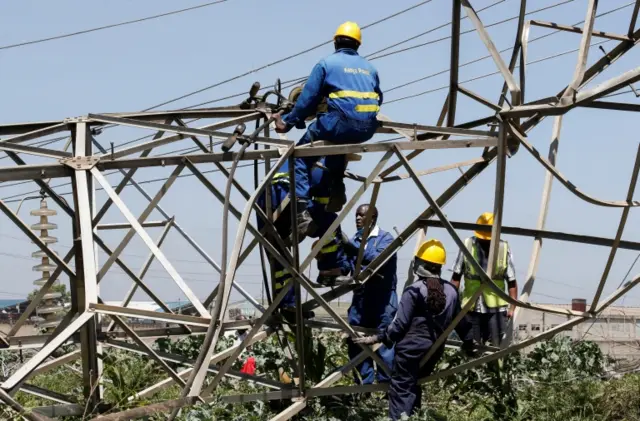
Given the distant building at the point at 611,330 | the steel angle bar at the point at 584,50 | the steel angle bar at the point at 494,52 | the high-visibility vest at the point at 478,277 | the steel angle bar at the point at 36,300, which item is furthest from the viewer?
the distant building at the point at 611,330

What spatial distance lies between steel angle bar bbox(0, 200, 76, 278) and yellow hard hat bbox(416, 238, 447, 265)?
3.13 m

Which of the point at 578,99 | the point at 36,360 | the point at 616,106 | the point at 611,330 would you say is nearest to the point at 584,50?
the point at 578,99

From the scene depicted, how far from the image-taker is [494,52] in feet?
27.1

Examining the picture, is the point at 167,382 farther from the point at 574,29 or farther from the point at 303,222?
the point at 574,29

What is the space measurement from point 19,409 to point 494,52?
444 centimetres

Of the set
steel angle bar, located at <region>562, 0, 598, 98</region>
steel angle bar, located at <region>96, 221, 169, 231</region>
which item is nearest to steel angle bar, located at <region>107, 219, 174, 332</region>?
steel angle bar, located at <region>96, 221, 169, 231</region>

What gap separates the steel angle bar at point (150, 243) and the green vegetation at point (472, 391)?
2.93 ft

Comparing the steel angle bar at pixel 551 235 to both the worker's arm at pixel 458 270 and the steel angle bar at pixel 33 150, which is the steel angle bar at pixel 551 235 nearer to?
the worker's arm at pixel 458 270

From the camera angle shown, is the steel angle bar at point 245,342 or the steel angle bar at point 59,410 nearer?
the steel angle bar at point 59,410

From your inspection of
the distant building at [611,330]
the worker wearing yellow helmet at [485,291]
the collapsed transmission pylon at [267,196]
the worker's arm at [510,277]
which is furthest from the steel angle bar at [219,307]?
the distant building at [611,330]

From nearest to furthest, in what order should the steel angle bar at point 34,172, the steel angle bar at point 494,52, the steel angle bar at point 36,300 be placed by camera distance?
1. the steel angle bar at point 494,52
2. the steel angle bar at point 34,172
3. the steel angle bar at point 36,300

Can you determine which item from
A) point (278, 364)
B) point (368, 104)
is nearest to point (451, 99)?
point (368, 104)

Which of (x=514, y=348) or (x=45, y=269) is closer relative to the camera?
(x=514, y=348)

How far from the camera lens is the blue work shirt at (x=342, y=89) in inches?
375
